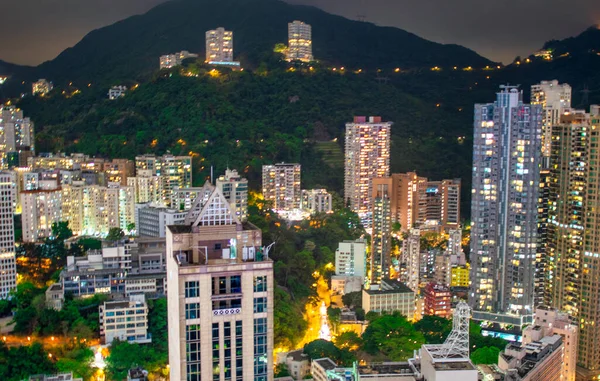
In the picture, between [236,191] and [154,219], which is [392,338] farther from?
[154,219]

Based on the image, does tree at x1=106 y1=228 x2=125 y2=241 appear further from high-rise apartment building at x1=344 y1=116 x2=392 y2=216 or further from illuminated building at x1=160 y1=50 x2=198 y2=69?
illuminated building at x1=160 y1=50 x2=198 y2=69

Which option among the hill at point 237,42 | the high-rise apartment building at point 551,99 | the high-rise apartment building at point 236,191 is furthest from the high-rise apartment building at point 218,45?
the high-rise apartment building at point 551,99

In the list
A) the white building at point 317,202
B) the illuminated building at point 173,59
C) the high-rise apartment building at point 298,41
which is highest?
the high-rise apartment building at point 298,41

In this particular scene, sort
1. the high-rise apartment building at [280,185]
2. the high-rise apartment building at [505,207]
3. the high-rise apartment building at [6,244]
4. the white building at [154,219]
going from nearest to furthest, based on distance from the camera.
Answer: the high-rise apartment building at [6,244] → the high-rise apartment building at [505,207] → the white building at [154,219] → the high-rise apartment building at [280,185]

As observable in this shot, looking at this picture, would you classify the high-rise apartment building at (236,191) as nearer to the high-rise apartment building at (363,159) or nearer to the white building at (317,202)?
the white building at (317,202)

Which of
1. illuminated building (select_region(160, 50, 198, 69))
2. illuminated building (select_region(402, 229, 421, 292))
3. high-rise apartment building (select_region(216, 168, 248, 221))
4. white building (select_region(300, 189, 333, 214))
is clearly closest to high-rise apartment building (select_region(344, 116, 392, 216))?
white building (select_region(300, 189, 333, 214))

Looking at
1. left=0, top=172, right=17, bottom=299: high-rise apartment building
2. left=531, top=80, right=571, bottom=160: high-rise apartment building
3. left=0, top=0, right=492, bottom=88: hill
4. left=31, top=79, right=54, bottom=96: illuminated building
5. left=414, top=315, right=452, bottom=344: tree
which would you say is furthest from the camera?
left=0, top=0, right=492, bottom=88: hill
